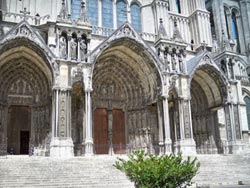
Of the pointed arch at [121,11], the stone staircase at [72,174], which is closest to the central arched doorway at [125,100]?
the pointed arch at [121,11]

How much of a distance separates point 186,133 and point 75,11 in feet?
34.3

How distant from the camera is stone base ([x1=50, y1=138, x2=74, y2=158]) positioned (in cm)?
1291

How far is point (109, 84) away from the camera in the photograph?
1805 cm

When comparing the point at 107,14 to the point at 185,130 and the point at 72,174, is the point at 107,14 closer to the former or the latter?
the point at 185,130

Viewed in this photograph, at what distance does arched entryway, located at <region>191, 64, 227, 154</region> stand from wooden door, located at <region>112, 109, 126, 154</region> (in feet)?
17.1

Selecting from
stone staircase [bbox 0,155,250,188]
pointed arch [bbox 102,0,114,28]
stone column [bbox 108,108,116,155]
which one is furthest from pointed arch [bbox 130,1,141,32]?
stone staircase [bbox 0,155,250,188]

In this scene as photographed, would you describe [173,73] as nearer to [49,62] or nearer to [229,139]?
[229,139]

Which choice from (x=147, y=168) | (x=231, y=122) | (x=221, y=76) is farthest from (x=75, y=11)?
(x=147, y=168)

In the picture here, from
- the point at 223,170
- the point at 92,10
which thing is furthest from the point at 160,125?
the point at 92,10

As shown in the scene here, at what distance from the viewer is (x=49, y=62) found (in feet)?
46.8

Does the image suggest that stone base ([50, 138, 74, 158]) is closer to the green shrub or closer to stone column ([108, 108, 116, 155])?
stone column ([108, 108, 116, 155])

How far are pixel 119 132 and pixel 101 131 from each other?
1.15 m

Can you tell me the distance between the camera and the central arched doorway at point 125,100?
17.0 m

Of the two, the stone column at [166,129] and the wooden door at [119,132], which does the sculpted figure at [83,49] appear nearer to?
the wooden door at [119,132]
